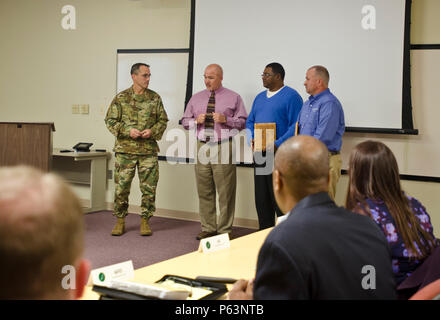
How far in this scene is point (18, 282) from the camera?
62cm

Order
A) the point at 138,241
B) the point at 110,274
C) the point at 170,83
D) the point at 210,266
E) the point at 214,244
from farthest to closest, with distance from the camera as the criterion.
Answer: the point at 170,83, the point at 138,241, the point at 214,244, the point at 210,266, the point at 110,274

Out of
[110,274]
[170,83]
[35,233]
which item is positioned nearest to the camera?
[35,233]

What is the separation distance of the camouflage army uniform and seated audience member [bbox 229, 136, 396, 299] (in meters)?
3.53

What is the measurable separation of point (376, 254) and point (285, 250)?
0.98ft

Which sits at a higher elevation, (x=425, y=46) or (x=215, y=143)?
(x=425, y=46)

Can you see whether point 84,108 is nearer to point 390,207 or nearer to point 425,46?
point 425,46

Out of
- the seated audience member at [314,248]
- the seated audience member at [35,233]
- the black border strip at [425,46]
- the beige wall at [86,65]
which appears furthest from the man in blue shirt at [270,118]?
the seated audience member at [35,233]

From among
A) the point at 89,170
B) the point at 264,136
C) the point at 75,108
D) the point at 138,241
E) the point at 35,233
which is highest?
the point at 75,108

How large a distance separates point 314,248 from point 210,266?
76 centimetres

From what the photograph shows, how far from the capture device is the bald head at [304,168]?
4.62ft

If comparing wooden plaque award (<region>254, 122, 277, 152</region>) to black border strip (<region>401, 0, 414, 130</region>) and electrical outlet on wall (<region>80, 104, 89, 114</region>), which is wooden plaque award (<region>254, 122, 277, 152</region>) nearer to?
black border strip (<region>401, 0, 414, 130</region>)

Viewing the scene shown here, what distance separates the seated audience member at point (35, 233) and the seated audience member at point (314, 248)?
2.08ft

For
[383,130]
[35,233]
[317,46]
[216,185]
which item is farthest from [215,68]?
[35,233]

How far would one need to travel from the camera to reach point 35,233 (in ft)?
2.02
